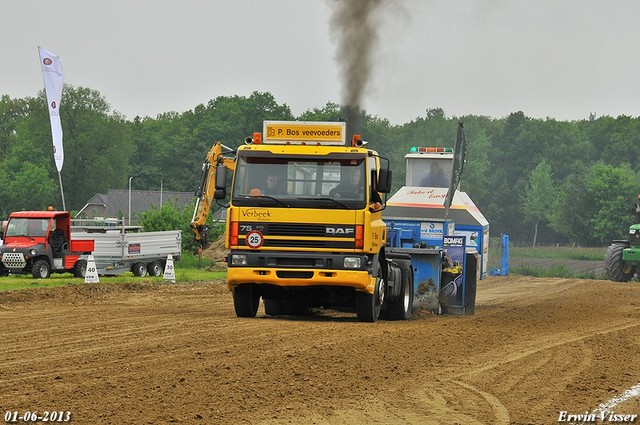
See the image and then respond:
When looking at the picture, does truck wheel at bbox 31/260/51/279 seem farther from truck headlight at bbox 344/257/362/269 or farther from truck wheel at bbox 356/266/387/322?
truck headlight at bbox 344/257/362/269

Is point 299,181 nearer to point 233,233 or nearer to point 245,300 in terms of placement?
point 233,233

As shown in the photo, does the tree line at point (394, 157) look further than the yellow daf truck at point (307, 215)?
Yes

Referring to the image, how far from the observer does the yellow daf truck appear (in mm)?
17016

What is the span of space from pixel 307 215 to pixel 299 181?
0.58 m

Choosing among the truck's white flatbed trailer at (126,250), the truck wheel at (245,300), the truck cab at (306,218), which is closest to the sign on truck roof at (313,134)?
the truck cab at (306,218)

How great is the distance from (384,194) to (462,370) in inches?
238

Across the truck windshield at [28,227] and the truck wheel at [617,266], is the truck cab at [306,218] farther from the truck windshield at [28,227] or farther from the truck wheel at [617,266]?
the truck wheel at [617,266]

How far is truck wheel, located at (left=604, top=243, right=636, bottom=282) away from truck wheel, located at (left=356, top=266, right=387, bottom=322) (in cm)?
2535

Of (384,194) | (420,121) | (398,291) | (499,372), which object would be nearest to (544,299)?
(398,291)

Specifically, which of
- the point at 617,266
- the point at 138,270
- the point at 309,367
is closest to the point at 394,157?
the point at 617,266

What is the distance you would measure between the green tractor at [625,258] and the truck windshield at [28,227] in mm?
20483

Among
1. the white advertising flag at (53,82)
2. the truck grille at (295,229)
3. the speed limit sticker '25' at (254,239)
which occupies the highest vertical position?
the white advertising flag at (53,82)

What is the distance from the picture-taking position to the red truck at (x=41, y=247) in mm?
37094

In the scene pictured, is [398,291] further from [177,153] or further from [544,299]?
[177,153]
